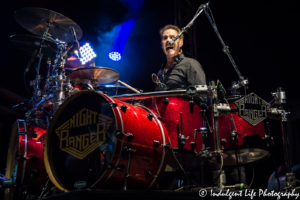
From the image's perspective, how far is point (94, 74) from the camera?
251 centimetres

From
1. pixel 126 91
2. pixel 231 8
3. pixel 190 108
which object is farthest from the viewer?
pixel 231 8

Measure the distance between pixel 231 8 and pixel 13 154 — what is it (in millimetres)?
4918

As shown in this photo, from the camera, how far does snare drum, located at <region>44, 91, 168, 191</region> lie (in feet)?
6.41

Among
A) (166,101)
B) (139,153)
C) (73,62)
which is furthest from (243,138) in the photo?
(73,62)

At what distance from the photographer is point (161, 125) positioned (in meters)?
2.30

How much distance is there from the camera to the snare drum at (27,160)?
2627 mm

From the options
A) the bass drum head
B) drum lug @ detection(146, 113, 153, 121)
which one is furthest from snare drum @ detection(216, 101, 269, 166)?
the bass drum head

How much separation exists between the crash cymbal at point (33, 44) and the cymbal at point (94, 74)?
1.26 m

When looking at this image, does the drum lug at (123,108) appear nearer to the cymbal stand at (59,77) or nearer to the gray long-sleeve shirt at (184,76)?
the gray long-sleeve shirt at (184,76)

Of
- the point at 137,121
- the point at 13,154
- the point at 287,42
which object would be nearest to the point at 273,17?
the point at 287,42

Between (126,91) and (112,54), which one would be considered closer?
(126,91)

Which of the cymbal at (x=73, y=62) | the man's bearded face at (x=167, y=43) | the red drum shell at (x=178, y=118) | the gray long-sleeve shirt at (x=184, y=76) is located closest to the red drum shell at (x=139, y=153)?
the red drum shell at (x=178, y=118)

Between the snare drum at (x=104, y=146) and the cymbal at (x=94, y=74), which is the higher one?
the cymbal at (x=94, y=74)

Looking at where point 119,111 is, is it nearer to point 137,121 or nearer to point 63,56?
point 137,121
